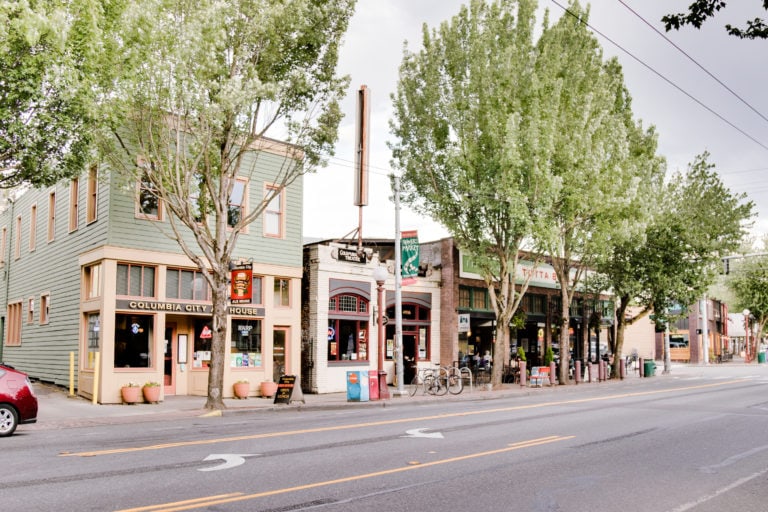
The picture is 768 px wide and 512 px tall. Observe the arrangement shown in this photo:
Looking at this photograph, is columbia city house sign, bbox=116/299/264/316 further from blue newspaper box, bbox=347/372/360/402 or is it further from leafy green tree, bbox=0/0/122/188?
leafy green tree, bbox=0/0/122/188

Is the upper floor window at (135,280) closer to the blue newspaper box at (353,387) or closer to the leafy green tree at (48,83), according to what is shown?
the leafy green tree at (48,83)

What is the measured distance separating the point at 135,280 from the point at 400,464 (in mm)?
14098

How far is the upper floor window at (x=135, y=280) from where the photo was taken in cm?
2106

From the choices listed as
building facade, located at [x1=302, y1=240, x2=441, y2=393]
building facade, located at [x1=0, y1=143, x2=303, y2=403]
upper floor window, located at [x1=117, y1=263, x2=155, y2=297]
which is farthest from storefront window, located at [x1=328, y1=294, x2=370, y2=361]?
upper floor window, located at [x1=117, y1=263, x2=155, y2=297]

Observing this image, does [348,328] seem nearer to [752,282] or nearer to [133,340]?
[133,340]

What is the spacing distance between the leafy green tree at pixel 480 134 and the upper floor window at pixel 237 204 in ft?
23.7

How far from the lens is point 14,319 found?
2969 centimetres

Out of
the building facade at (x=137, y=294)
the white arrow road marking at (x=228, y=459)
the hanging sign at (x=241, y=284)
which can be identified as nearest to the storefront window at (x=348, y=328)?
the building facade at (x=137, y=294)

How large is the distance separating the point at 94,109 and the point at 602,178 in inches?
773

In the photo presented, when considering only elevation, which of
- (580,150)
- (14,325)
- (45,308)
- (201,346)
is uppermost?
(580,150)

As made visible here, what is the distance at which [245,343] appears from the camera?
24.0m

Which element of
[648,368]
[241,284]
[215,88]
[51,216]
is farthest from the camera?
[648,368]

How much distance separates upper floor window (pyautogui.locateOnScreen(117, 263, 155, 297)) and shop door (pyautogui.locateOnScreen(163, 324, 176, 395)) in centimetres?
184

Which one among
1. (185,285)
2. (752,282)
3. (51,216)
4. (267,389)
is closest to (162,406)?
(185,285)
